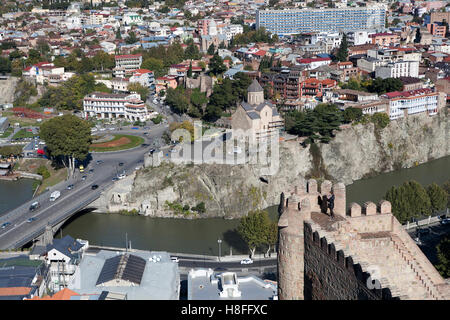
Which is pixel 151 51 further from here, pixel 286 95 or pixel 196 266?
pixel 196 266

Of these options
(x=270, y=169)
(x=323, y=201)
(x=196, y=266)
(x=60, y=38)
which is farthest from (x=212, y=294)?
(x=60, y=38)

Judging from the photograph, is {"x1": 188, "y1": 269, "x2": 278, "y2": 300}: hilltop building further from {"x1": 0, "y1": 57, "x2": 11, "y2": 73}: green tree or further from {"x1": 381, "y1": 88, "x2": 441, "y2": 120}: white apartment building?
{"x1": 0, "y1": 57, "x2": 11, "y2": 73}: green tree

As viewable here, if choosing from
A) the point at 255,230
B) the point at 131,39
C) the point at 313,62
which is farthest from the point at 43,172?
the point at 131,39

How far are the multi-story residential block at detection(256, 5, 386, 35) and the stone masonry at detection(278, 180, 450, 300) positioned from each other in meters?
58.5

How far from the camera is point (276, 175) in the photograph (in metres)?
29.0

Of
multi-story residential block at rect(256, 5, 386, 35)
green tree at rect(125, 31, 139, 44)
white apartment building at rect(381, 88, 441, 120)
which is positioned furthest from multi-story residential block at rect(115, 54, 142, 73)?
white apartment building at rect(381, 88, 441, 120)

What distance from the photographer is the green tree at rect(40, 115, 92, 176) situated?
3031 cm

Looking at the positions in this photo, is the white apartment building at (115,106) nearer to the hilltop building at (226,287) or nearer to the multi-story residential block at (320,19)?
the hilltop building at (226,287)

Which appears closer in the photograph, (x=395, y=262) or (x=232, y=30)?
(x=395, y=262)

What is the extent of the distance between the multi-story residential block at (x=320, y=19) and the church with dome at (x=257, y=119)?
3381cm

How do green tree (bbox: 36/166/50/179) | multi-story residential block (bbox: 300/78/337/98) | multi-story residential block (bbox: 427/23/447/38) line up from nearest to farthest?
1. green tree (bbox: 36/166/50/179)
2. multi-story residential block (bbox: 300/78/337/98)
3. multi-story residential block (bbox: 427/23/447/38)

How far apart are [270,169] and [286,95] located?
34.4 feet

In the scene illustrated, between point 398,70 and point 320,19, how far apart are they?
26.2 meters

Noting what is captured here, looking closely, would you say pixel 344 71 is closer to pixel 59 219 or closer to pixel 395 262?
pixel 59 219
